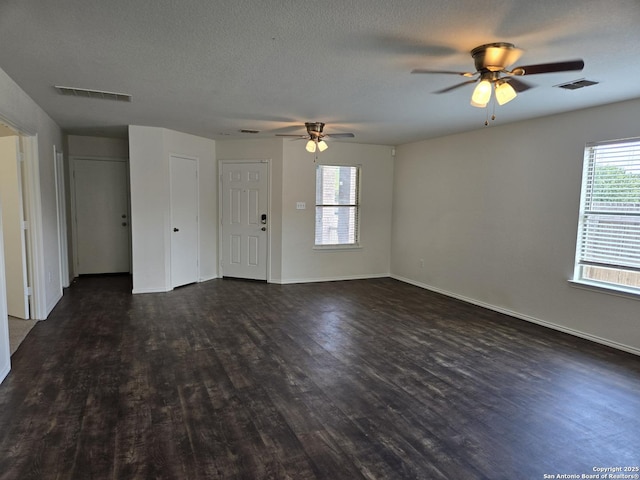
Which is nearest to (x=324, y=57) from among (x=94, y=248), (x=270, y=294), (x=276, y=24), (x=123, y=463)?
(x=276, y=24)

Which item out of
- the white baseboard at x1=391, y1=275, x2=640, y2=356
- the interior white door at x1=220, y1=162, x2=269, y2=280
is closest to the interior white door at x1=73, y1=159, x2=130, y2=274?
the interior white door at x1=220, y1=162, x2=269, y2=280

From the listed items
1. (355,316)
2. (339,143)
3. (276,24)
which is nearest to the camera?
(276,24)

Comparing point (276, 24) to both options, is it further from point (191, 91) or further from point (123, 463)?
point (123, 463)

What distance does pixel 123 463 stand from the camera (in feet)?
6.73

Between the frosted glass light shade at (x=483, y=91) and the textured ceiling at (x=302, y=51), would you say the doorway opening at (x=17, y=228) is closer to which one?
the textured ceiling at (x=302, y=51)

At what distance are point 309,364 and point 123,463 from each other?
1.61 metres

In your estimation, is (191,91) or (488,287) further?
(488,287)

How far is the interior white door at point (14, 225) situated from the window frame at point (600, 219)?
19.7ft

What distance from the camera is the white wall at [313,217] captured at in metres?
6.49

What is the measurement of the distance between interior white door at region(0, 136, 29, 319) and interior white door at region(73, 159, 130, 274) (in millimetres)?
2620

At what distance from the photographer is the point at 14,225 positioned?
416 centimetres

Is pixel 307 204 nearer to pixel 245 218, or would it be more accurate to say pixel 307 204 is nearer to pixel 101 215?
pixel 245 218

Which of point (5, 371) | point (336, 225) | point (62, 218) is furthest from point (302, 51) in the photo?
point (62, 218)

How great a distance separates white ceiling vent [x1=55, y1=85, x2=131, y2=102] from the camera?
360 cm
